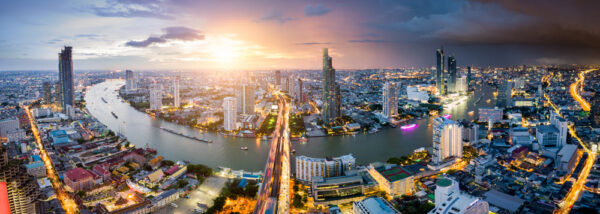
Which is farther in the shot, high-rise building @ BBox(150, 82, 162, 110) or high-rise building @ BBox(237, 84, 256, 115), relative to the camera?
high-rise building @ BBox(150, 82, 162, 110)

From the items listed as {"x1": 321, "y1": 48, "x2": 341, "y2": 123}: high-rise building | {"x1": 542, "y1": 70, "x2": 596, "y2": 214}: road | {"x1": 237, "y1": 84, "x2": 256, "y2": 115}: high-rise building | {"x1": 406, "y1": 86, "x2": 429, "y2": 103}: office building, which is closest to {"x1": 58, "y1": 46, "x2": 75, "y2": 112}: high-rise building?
{"x1": 237, "y1": 84, "x2": 256, "y2": 115}: high-rise building

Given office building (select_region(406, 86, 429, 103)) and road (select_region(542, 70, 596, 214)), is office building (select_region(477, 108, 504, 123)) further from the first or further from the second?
office building (select_region(406, 86, 429, 103))

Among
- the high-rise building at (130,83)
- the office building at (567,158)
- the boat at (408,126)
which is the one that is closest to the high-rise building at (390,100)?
the boat at (408,126)

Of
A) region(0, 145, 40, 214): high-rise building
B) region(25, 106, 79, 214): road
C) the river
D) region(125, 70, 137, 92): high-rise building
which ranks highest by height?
region(125, 70, 137, 92): high-rise building

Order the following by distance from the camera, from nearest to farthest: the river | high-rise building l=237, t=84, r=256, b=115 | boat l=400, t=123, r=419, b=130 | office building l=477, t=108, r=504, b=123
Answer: the river < boat l=400, t=123, r=419, b=130 < office building l=477, t=108, r=504, b=123 < high-rise building l=237, t=84, r=256, b=115

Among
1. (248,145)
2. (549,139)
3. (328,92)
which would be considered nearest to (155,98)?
(248,145)

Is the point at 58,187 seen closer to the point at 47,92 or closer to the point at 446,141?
the point at 446,141
